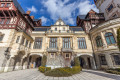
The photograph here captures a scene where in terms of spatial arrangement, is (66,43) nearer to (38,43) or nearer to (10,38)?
(38,43)

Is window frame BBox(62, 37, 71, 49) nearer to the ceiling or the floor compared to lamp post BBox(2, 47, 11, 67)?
nearer to the ceiling

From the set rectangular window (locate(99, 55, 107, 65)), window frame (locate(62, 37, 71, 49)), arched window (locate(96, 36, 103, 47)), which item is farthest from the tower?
window frame (locate(62, 37, 71, 49))

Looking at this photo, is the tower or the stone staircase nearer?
the stone staircase

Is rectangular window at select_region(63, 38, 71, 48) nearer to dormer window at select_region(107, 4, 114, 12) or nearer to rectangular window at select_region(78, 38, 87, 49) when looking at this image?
rectangular window at select_region(78, 38, 87, 49)

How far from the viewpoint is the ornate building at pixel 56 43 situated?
12.4 m

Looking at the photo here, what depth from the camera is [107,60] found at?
12.9m

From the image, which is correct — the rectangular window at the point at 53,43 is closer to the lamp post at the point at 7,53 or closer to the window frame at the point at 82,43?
the window frame at the point at 82,43

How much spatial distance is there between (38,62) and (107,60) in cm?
2018

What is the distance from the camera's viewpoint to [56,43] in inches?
746

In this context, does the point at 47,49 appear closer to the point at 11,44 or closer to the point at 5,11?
the point at 11,44

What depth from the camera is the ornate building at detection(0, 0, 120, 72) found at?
40.8 ft

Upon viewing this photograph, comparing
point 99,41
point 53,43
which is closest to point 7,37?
point 53,43

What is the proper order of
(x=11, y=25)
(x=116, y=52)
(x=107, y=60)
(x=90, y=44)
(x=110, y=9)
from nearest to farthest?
(x=116, y=52)
(x=107, y=60)
(x=11, y=25)
(x=90, y=44)
(x=110, y=9)

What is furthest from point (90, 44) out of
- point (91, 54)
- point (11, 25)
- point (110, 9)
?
point (11, 25)
